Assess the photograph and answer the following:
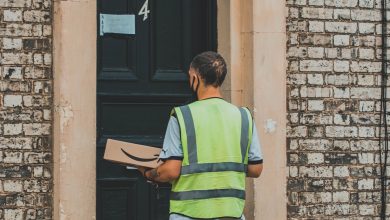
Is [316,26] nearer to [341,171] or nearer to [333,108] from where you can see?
[333,108]

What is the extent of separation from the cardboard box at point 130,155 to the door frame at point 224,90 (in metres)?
1.44

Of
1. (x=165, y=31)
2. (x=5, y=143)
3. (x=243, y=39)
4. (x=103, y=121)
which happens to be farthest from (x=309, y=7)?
(x=5, y=143)

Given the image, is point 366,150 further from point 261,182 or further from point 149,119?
point 149,119

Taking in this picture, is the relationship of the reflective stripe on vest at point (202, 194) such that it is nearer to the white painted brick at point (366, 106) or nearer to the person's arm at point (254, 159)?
the person's arm at point (254, 159)

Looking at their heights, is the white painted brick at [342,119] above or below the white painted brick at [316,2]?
below

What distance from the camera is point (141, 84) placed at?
7887mm

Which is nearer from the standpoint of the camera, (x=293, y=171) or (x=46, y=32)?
(x=46, y=32)

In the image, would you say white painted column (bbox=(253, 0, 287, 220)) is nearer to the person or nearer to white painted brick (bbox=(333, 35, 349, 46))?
white painted brick (bbox=(333, 35, 349, 46))

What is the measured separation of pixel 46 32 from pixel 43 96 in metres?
0.46

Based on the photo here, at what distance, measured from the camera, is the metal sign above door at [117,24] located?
7.74 meters

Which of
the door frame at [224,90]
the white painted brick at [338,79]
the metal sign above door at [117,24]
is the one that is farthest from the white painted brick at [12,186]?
the white painted brick at [338,79]

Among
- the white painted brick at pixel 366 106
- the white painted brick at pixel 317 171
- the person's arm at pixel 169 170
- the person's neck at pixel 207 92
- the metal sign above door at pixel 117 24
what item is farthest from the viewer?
the white painted brick at pixel 366 106

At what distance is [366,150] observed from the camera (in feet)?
26.9

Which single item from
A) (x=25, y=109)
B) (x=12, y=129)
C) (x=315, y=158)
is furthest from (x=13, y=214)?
(x=315, y=158)
